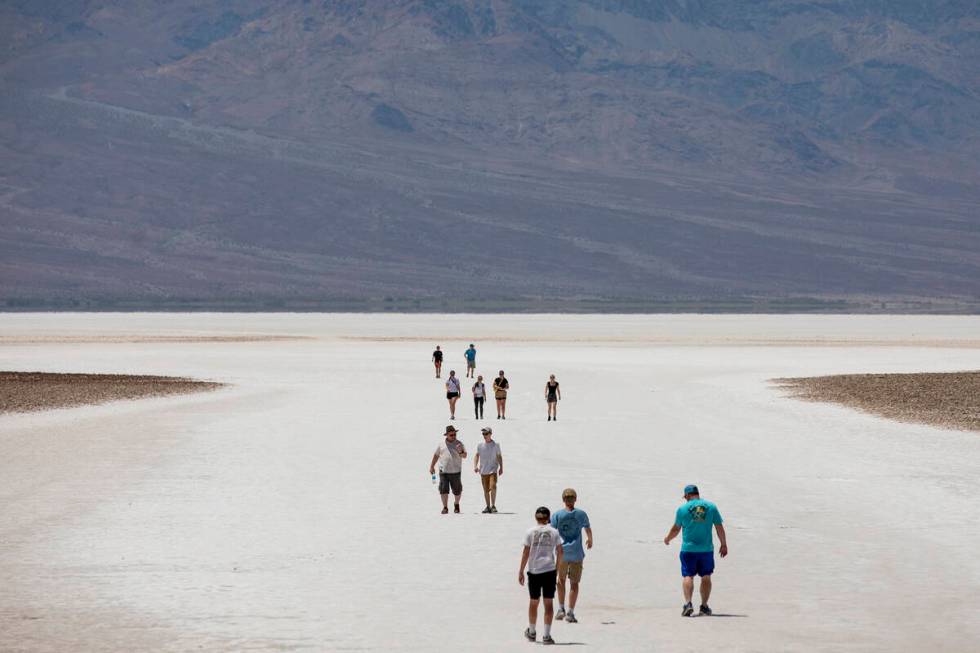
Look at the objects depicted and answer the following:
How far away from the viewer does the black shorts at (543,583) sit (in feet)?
45.5

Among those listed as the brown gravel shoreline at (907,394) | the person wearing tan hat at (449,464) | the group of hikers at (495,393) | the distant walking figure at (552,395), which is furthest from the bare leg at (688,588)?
the brown gravel shoreline at (907,394)

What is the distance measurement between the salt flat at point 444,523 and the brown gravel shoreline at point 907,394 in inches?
51.6

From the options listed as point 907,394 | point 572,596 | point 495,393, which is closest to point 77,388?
point 495,393

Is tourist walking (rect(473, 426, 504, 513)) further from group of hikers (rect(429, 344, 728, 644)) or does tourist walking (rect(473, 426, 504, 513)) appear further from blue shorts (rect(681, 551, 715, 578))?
blue shorts (rect(681, 551, 715, 578))

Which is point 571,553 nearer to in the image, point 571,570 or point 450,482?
point 571,570

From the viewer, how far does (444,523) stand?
2162 cm

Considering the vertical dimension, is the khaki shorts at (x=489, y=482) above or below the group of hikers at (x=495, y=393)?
below

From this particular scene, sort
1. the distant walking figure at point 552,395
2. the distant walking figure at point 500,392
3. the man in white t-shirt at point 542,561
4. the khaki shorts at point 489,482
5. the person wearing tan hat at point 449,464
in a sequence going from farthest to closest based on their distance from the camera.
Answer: the distant walking figure at point 500,392 < the distant walking figure at point 552,395 < the khaki shorts at point 489,482 < the person wearing tan hat at point 449,464 < the man in white t-shirt at point 542,561

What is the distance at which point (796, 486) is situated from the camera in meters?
26.2

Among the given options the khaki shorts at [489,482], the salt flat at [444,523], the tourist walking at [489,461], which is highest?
the tourist walking at [489,461]

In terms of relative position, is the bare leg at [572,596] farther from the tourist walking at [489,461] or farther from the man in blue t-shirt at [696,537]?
the tourist walking at [489,461]

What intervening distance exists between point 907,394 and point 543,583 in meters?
35.8

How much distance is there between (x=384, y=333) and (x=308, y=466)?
81.6 meters

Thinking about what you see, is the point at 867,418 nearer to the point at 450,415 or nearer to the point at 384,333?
the point at 450,415
